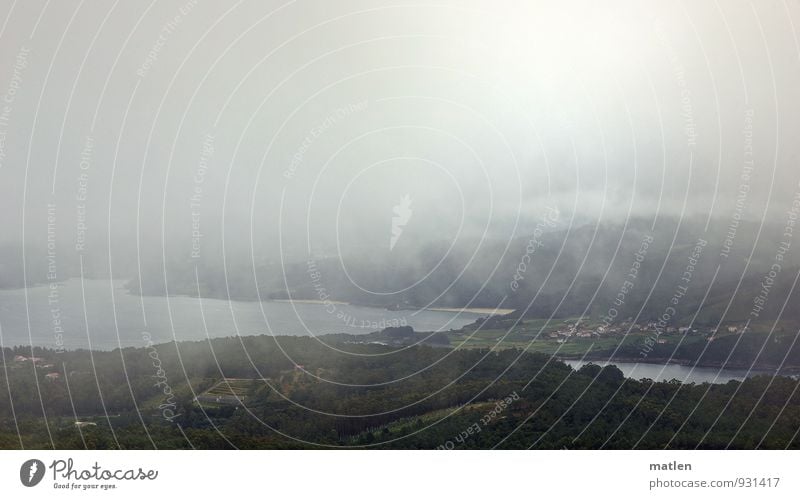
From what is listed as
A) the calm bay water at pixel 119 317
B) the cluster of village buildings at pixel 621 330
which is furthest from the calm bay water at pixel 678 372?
the calm bay water at pixel 119 317

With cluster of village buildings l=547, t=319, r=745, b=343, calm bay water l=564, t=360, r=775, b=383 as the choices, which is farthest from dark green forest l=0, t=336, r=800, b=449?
cluster of village buildings l=547, t=319, r=745, b=343

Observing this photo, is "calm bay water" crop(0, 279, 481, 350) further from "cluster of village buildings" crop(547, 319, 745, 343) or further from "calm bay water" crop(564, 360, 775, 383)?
"calm bay water" crop(564, 360, 775, 383)

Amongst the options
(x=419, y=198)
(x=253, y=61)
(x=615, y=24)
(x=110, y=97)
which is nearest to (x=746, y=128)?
(x=615, y=24)

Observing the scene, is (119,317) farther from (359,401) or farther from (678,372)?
(678,372)

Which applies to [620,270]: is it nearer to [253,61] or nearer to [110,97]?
[253,61]
